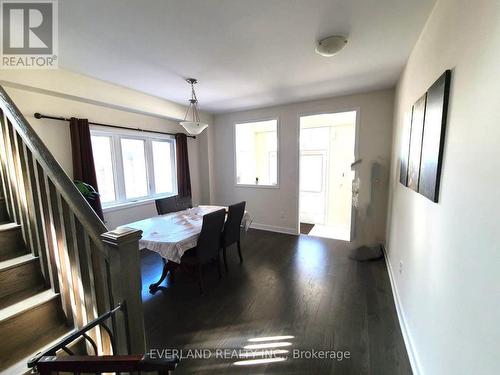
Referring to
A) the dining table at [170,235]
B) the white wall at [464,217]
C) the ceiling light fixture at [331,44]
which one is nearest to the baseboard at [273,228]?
the dining table at [170,235]

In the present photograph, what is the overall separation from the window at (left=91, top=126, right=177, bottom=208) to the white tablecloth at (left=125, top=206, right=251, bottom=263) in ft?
3.77

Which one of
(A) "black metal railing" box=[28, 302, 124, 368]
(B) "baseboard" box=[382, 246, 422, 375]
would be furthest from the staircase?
(B) "baseboard" box=[382, 246, 422, 375]

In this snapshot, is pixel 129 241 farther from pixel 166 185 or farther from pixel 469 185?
pixel 166 185

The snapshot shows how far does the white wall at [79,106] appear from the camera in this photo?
7.82 ft

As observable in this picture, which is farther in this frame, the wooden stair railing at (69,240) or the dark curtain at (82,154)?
the dark curtain at (82,154)

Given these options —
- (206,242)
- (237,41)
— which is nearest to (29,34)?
(237,41)

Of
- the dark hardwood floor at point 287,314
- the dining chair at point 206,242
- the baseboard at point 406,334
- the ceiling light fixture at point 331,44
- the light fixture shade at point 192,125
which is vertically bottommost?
the dark hardwood floor at point 287,314

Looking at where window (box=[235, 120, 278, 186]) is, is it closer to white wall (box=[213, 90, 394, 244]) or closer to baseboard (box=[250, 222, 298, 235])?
white wall (box=[213, 90, 394, 244])

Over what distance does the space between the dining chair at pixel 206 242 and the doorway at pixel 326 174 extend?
300 cm

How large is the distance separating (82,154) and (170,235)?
184 cm

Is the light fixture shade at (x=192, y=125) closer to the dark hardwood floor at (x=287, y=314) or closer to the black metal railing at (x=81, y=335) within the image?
the dark hardwood floor at (x=287, y=314)

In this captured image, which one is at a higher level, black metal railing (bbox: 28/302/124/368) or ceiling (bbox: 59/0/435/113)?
ceiling (bbox: 59/0/435/113)

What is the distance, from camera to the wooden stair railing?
3.52 feet

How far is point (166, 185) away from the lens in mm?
4410
